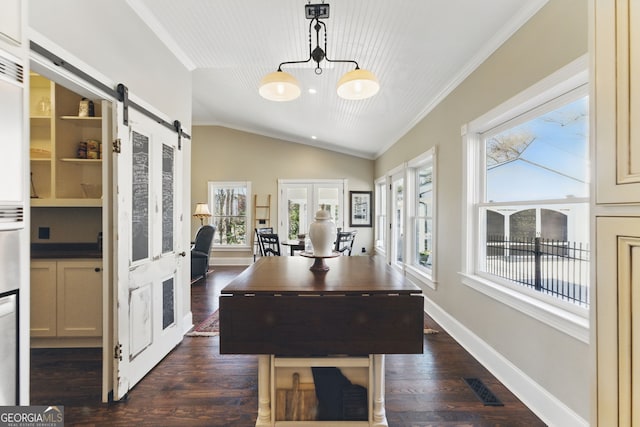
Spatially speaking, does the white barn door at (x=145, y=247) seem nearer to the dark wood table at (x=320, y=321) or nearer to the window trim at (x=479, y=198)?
the dark wood table at (x=320, y=321)

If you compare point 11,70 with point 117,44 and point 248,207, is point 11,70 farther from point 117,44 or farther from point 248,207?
point 248,207

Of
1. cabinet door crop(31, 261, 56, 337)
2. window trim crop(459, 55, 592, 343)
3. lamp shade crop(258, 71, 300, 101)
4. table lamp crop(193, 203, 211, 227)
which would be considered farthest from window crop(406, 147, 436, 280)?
table lamp crop(193, 203, 211, 227)

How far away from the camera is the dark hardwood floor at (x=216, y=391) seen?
180 centimetres

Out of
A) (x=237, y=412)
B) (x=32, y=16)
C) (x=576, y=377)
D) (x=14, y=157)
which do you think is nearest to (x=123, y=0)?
(x=32, y=16)

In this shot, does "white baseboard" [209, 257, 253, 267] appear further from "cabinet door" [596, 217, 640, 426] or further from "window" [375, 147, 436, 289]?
"cabinet door" [596, 217, 640, 426]

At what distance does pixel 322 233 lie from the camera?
1.85m

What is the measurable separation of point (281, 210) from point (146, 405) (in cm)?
524

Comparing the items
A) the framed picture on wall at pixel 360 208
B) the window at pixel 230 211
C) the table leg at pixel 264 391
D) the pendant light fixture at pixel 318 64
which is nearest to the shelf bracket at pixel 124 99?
the pendant light fixture at pixel 318 64

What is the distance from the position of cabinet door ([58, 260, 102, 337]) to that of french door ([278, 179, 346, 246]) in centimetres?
459

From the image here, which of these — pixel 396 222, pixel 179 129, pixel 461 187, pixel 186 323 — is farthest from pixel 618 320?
pixel 396 222

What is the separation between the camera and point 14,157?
1.07 meters

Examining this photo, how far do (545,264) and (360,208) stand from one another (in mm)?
5235

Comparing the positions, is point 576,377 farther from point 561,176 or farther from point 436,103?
point 436,103

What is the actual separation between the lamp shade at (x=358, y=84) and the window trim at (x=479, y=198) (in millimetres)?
975
